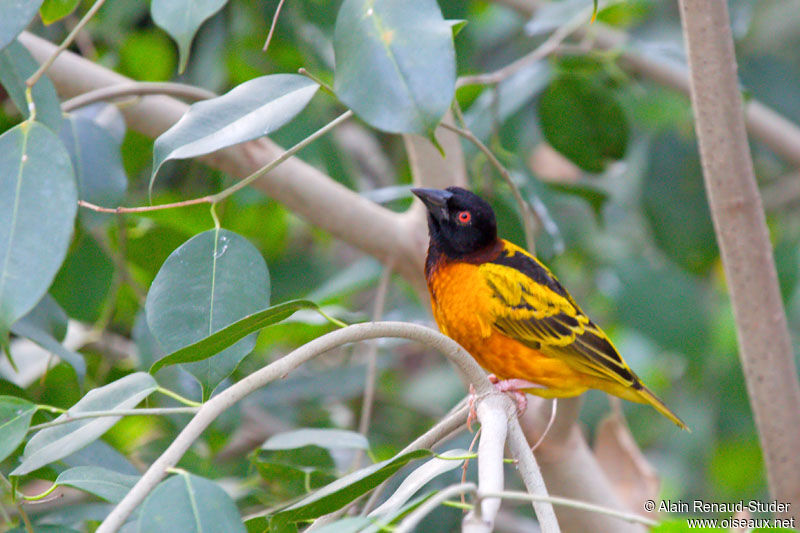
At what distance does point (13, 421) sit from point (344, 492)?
1.55ft

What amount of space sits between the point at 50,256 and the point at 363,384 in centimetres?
192

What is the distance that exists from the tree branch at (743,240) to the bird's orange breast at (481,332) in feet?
1.43

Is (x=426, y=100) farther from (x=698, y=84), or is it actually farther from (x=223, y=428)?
(x=223, y=428)

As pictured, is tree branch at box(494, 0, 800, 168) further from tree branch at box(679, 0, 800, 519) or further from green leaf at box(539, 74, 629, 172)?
tree branch at box(679, 0, 800, 519)

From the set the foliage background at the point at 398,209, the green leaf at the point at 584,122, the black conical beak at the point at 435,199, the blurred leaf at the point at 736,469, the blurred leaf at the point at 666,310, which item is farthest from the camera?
the blurred leaf at the point at 736,469

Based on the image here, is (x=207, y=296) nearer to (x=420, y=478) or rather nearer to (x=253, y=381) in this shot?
(x=253, y=381)

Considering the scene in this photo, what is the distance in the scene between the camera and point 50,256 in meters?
1.07

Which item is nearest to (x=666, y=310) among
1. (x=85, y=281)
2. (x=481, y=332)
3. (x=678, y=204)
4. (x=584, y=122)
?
(x=678, y=204)

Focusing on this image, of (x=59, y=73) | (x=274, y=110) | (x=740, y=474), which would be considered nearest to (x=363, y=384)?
(x=59, y=73)

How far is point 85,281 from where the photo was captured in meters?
2.32

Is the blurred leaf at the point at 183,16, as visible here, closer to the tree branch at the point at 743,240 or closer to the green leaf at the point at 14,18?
the green leaf at the point at 14,18

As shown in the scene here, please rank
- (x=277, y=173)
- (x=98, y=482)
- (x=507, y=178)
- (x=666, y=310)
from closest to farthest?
1. (x=98, y=482)
2. (x=507, y=178)
3. (x=277, y=173)
4. (x=666, y=310)

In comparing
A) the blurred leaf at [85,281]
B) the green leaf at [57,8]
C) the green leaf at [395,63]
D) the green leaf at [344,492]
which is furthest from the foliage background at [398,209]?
the green leaf at [395,63]

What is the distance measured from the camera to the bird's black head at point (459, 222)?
7.11ft
